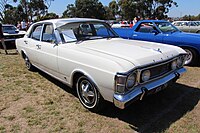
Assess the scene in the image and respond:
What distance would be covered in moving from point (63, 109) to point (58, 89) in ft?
3.33

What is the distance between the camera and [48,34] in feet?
14.9

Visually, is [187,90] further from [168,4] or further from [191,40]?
[168,4]

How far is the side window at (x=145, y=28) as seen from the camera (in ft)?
24.4

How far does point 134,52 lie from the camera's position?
11.0 feet

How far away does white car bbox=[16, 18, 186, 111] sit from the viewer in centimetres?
293

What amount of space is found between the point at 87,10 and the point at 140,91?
185 feet

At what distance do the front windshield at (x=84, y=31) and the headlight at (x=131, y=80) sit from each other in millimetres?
1642

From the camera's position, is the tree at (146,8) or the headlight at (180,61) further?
the tree at (146,8)

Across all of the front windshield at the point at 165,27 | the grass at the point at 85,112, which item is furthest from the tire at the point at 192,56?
the grass at the point at 85,112

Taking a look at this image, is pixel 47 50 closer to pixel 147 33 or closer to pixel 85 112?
pixel 85 112

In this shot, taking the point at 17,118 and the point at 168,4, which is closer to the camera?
the point at 17,118

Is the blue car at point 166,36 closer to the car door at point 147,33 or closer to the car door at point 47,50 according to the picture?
the car door at point 147,33

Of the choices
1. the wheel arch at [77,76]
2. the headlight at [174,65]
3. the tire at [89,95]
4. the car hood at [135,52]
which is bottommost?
the tire at [89,95]

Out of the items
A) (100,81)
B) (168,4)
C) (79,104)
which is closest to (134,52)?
(100,81)
